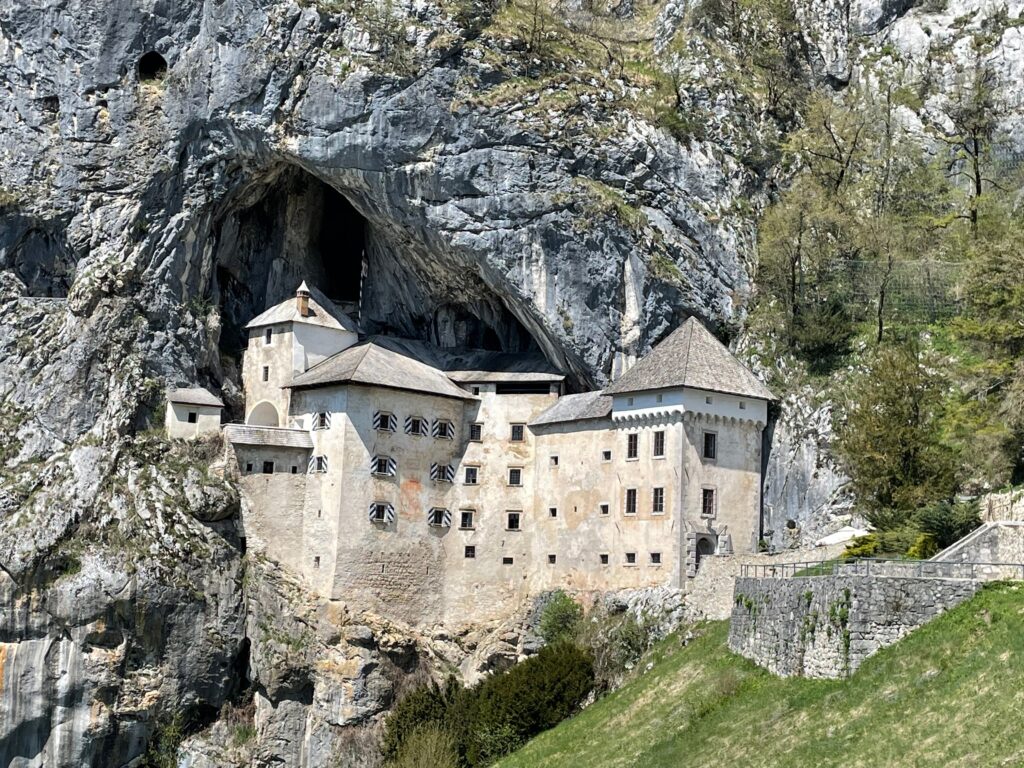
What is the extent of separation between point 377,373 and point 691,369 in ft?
51.9

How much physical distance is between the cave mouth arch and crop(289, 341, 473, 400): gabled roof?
17.4m

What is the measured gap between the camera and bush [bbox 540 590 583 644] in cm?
6931

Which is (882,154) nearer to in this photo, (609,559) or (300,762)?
(609,559)

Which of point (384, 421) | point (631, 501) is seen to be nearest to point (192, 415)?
point (384, 421)

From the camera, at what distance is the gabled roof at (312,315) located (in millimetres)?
78562

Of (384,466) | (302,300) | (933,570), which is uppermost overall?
(302,300)

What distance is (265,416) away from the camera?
77.9 meters

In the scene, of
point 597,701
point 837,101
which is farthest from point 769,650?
point 837,101

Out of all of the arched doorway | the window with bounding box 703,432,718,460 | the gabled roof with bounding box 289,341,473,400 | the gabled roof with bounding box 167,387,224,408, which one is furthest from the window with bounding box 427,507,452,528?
the window with bounding box 703,432,718,460

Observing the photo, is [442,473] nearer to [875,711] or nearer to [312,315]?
[312,315]

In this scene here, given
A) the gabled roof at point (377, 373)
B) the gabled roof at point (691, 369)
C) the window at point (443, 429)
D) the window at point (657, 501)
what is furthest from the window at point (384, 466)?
the window at point (657, 501)

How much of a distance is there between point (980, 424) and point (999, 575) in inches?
752

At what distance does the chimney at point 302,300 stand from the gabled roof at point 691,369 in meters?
16.8

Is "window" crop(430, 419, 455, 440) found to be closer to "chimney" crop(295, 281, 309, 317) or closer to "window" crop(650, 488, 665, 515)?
"chimney" crop(295, 281, 309, 317)
